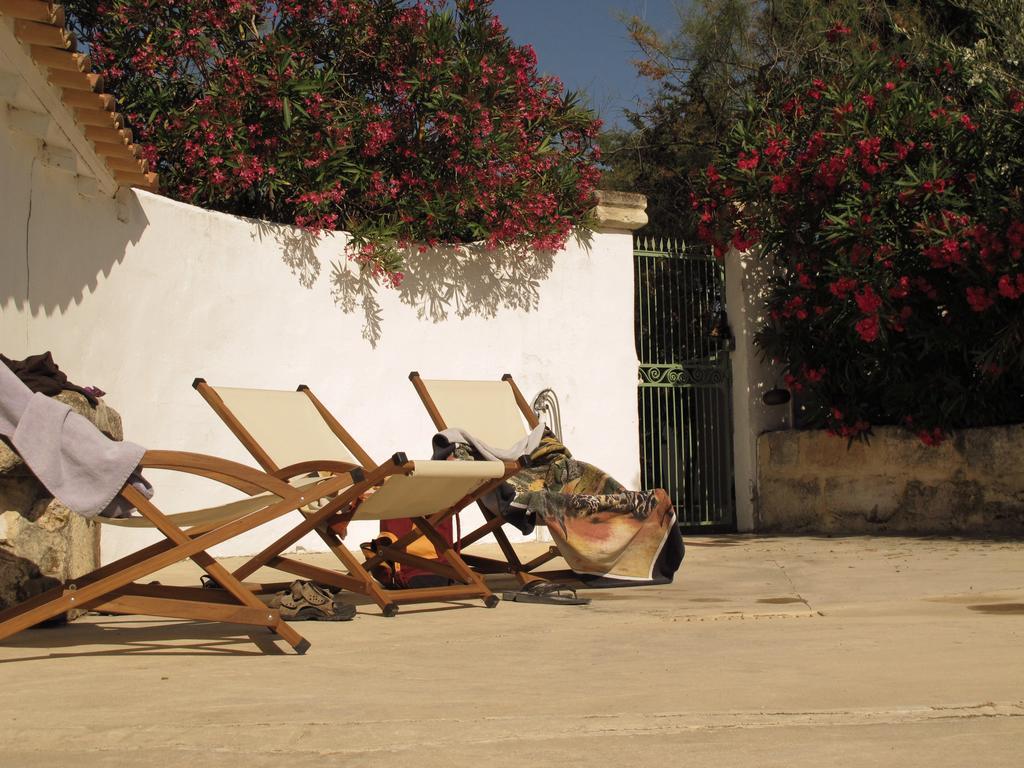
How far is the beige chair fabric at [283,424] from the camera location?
4.47 metres

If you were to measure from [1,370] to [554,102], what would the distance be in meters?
5.58

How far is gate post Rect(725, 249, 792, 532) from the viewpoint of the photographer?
8.52 m

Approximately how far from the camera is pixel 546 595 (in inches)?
187

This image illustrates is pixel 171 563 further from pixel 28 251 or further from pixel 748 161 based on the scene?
pixel 748 161

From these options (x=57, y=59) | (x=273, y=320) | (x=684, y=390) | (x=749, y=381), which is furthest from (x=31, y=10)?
(x=749, y=381)

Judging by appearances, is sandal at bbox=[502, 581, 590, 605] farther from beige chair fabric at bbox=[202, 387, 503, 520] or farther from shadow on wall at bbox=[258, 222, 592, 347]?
shadow on wall at bbox=[258, 222, 592, 347]

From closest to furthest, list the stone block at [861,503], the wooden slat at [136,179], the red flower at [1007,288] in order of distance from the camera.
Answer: the wooden slat at [136,179] < the red flower at [1007,288] < the stone block at [861,503]

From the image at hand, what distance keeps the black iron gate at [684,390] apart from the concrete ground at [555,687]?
156 inches

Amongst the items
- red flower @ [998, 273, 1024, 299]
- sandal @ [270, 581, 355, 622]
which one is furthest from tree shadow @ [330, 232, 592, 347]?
sandal @ [270, 581, 355, 622]

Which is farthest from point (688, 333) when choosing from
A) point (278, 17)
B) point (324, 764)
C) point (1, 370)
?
point (324, 764)

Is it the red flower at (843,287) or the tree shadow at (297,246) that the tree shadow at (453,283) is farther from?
the red flower at (843,287)

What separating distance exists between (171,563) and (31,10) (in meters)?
2.33

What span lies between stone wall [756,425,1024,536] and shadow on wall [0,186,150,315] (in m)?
4.65

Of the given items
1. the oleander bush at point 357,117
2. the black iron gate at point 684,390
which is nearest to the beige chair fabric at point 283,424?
the oleander bush at point 357,117
